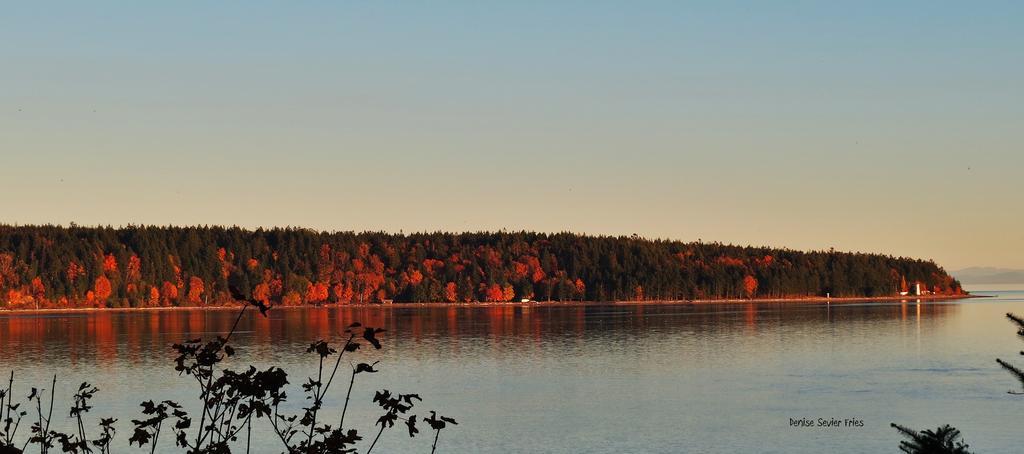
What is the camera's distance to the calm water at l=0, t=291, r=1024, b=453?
41500mm

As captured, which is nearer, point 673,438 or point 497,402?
point 673,438

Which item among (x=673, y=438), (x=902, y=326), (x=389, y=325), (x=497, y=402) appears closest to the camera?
(x=673, y=438)

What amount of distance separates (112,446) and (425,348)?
54152mm

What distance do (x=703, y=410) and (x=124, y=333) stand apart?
8497 centimetres

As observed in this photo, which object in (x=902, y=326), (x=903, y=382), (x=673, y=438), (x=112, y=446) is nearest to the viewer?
(x=112, y=446)

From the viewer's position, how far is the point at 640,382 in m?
62.2

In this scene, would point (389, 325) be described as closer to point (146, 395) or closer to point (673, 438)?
point (146, 395)

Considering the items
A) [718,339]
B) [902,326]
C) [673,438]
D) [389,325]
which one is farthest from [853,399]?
[389,325]

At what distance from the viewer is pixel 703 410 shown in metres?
49.4

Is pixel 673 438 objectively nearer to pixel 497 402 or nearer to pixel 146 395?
pixel 497 402

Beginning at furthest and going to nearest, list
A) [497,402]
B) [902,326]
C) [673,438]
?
[902,326], [497,402], [673,438]

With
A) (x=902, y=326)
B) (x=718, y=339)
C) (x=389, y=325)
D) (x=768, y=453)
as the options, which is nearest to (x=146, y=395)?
(x=768, y=453)

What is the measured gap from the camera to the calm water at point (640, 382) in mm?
41500

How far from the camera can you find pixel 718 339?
10412 cm
